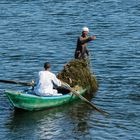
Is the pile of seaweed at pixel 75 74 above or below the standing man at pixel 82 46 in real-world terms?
below

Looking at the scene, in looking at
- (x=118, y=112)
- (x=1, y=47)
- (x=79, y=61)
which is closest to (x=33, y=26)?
(x=1, y=47)

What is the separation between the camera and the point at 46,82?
26.5m

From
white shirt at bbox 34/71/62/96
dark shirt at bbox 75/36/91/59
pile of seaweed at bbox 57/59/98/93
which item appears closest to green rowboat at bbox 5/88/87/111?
white shirt at bbox 34/71/62/96

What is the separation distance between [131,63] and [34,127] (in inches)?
425

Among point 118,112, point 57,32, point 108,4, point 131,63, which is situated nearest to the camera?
point 118,112

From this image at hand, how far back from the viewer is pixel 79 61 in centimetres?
2934

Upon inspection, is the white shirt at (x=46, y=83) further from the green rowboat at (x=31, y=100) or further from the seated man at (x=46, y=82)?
the green rowboat at (x=31, y=100)

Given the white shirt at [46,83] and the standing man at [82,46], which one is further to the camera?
the standing man at [82,46]

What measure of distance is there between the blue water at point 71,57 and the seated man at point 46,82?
936mm

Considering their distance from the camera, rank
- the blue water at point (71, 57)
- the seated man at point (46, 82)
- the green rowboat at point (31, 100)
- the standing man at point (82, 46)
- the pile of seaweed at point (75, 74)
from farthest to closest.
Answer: the standing man at point (82, 46), the pile of seaweed at point (75, 74), the seated man at point (46, 82), the green rowboat at point (31, 100), the blue water at point (71, 57)

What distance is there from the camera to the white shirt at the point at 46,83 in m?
26.5

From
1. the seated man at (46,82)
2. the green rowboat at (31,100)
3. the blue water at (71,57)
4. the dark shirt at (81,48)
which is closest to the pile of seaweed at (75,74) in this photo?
the dark shirt at (81,48)

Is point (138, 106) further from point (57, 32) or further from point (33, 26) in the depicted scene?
point (33, 26)

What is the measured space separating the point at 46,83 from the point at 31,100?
91 centimetres
